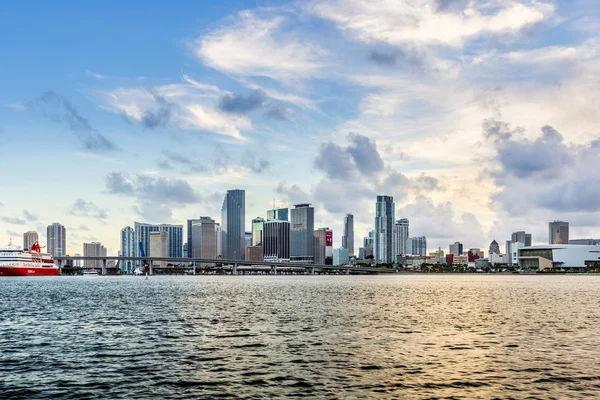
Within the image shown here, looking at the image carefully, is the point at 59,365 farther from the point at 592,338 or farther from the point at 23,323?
the point at 592,338

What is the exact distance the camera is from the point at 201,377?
42531 mm

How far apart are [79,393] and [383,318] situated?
5441 centimetres

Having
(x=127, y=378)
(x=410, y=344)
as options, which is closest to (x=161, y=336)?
(x=127, y=378)

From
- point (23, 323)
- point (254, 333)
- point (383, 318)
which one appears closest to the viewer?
point (254, 333)

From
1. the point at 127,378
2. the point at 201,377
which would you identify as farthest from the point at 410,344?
the point at 127,378

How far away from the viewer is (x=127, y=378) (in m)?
42.1

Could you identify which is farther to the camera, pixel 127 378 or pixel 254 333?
pixel 254 333

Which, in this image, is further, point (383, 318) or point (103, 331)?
point (383, 318)

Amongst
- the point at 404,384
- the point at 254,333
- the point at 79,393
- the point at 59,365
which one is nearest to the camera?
the point at 79,393

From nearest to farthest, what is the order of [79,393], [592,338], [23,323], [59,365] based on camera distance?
[79,393] → [59,365] → [592,338] → [23,323]

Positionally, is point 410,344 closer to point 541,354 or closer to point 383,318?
point 541,354

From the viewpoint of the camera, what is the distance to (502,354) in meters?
52.5

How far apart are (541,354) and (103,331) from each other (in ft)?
153

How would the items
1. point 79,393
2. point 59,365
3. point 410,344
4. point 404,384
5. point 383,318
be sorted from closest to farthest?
point 79,393, point 404,384, point 59,365, point 410,344, point 383,318
